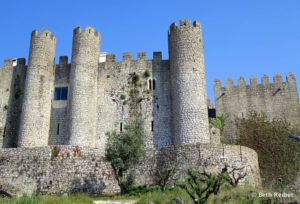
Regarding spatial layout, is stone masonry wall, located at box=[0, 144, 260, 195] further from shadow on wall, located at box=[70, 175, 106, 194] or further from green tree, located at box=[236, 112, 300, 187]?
green tree, located at box=[236, 112, 300, 187]

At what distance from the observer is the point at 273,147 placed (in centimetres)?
3438

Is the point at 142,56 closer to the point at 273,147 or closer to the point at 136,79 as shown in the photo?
the point at 136,79

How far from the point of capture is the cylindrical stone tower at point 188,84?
32.3 meters

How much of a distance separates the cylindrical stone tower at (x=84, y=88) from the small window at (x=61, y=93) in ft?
4.17

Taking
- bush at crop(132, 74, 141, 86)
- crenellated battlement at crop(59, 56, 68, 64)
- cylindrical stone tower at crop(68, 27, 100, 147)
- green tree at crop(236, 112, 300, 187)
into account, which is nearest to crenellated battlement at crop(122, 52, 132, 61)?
bush at crop(132, 74, 141, 86)

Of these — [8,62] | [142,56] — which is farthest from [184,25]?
[8,62]

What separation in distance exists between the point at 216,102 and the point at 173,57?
8.56 meters

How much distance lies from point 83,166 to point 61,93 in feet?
35.1

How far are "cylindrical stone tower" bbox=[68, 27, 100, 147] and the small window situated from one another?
1.27 m

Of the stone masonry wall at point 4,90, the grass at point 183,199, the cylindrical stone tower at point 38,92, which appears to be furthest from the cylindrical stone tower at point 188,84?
the stone masonry wall at point 4,90

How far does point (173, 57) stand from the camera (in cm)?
3509

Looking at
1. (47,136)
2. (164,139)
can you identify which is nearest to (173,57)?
(164,139)

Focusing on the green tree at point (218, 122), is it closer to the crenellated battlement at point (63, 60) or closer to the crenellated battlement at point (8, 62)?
the crenellated battlement at point (63, 60)

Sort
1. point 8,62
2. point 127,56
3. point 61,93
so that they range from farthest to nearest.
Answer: point 8,62, point 127,56, point 61,93
